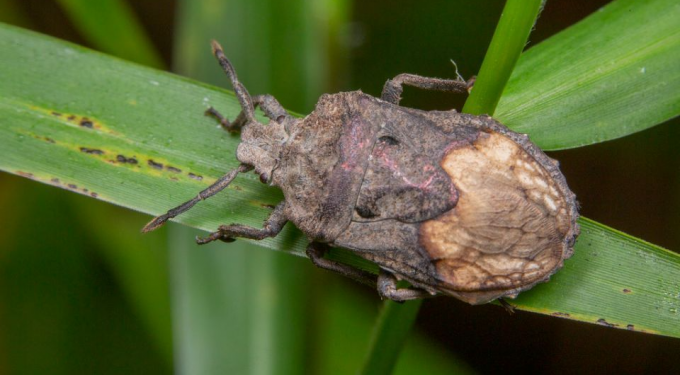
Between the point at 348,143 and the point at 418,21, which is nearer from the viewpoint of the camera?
the point at 348,143

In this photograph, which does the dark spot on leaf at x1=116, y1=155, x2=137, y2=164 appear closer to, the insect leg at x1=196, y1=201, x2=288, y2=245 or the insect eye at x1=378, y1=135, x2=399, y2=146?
the insect leg at x1=196, y1=201, x2=288, y2=245

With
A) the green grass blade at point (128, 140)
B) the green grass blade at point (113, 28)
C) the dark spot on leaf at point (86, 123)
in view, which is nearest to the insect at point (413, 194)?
the green grass blade at point (128, 140)

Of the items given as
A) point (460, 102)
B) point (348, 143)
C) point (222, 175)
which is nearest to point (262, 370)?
point (222, 175)

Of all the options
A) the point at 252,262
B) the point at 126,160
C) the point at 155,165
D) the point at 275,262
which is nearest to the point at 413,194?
the point at 275,262

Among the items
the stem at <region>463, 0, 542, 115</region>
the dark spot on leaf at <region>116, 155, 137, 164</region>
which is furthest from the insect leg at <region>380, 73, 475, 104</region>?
the dark spot on leaf at <region>116, 155, 137, 164</region>

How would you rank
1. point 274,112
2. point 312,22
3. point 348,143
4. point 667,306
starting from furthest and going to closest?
1. point 312,22
2. point 274,112
3. point 348,143
4. point 667,306

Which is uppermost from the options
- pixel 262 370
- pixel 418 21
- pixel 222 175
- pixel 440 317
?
pixel 418 21

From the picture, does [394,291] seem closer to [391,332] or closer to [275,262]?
[391,332]

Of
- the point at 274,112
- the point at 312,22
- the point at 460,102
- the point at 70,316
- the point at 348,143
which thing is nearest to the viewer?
the point at 348,143

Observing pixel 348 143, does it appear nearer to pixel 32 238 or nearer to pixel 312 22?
pixel 312 22
